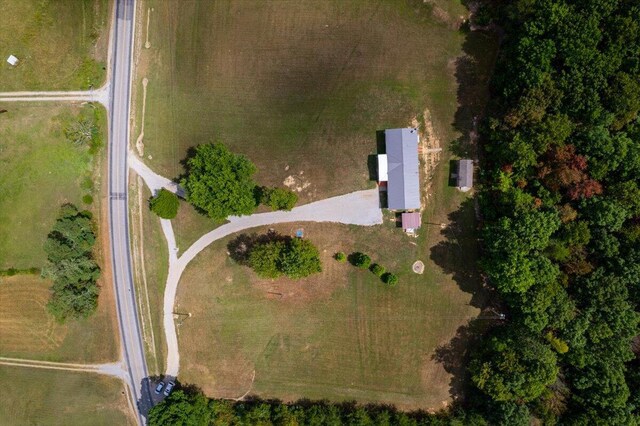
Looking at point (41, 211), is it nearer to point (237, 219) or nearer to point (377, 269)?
point (237, 219)

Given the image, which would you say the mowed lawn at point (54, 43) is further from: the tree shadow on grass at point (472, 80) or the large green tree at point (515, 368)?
the large green tree at point (515, 368)

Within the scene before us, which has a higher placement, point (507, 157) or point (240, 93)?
point (240, 93)

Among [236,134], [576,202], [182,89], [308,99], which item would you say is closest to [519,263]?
[576,202]

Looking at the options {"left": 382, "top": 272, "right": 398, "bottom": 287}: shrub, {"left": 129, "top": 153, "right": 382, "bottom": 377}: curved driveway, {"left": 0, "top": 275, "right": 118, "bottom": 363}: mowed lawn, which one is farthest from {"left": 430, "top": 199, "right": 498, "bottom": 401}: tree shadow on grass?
{"left": 0, "top": 275, "right": 118, "bottom": 363}: mowed lawn

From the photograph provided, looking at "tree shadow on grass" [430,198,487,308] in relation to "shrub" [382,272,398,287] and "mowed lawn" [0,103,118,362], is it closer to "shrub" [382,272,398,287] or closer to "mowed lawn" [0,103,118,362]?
"shrub" [382,272,398,287]

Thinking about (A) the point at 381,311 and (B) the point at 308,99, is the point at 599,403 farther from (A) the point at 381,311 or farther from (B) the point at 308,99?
(B) the point at 308,99

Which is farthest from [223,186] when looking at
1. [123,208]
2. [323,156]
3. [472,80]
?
[472,80]

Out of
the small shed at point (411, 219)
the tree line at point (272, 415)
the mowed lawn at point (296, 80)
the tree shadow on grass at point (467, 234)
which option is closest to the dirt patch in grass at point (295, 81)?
the mowed lawn at point (296, 80)
